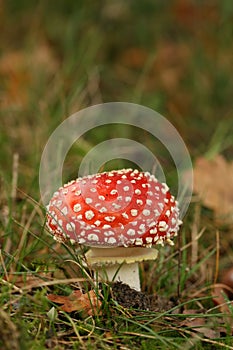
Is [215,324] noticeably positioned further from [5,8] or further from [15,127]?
[5,8]

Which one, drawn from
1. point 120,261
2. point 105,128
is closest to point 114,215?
point 120,261

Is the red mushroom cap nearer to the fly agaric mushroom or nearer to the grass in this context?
the fly agaric mushroom

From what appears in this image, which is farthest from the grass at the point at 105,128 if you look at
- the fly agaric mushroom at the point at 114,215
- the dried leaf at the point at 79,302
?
the fly agaric mushroom at the point at 114,215

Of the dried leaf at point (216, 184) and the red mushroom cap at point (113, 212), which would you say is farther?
the dried leaf at point (216, 184)

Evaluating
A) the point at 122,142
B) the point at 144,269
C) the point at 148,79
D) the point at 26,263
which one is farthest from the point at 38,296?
the point at 148,79

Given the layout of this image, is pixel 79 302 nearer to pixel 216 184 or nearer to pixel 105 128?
pixel 216 184

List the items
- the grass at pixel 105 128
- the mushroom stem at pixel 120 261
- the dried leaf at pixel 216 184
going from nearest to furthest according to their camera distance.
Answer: the grass at pixel 105 128 → the mushroom stem at pixel 120 261 → the dried leaf at pixel 216 184

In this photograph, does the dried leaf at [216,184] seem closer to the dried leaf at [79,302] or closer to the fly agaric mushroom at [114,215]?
the fly agaric mushroom at [114,215]
